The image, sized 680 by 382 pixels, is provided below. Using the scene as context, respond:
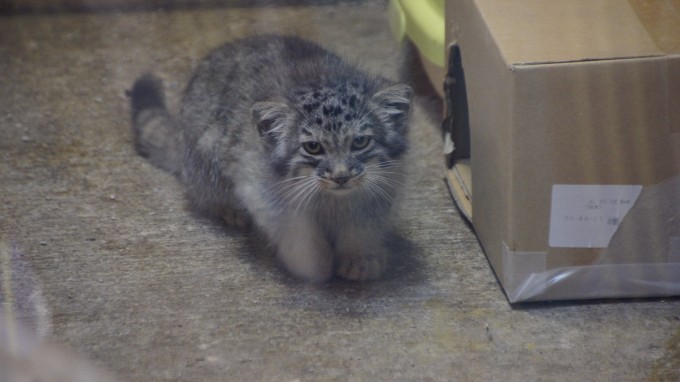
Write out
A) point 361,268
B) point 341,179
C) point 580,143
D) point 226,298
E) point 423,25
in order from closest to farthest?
point 580,143
point 341,179
point 226,298
point 361,268
point 423,25

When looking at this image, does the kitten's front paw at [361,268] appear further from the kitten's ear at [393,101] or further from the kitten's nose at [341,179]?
the kitten's ear at [393,101]

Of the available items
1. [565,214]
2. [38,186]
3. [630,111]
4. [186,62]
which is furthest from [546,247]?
[186,62]

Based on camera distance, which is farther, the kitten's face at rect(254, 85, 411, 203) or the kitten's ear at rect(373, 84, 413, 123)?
the kitten's ear at rect(373, 84, 413, 123)

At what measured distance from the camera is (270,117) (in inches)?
113

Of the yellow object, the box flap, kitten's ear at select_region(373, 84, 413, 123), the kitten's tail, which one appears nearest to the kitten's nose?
kitten's ear at select_region(373, 84, 413, 123)

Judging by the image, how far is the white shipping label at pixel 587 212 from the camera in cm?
255

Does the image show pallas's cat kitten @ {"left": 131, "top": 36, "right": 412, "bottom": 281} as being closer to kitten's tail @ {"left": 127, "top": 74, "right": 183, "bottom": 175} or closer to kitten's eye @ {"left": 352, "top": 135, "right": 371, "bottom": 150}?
kitten's eye @ {"left": 352, "top": 135, "right": 371, "bottom": 150}

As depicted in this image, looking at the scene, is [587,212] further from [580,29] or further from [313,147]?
[313,147]

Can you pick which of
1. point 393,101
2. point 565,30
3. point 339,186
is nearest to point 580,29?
point 565,30

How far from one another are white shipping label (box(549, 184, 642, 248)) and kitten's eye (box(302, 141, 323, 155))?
0.73 meters

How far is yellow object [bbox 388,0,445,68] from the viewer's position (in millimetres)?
3844

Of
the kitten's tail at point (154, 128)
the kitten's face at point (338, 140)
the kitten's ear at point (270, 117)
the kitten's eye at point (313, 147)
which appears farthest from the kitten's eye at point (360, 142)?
the kitten's tail at point (154, 128)

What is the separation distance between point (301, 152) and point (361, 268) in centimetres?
45

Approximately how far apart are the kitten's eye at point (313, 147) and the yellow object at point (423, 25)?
1.16 meters
